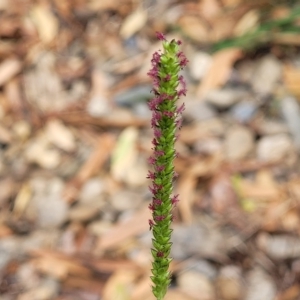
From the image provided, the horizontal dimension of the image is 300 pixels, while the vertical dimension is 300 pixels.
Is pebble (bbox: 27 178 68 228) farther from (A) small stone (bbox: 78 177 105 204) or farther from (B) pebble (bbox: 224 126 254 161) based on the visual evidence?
(B) pebble (bbox: 224 126 254 161)

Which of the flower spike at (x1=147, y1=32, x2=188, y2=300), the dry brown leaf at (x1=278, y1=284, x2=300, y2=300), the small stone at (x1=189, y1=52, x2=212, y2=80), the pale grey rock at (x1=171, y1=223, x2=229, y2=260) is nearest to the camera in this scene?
the flower spike at (x1=147, y1=32, x2=188, y2=300)

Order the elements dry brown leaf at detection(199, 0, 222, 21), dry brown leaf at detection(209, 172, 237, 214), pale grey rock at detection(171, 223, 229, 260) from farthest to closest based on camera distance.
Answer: dry brown leaf at detection(199, 0, 222, 21) < dry brown leaf at detection(209, 172, 237, 214) < pale grey rock at detection(171, 223, 229, 260)

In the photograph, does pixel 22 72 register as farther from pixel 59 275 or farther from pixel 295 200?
pixel 295 200

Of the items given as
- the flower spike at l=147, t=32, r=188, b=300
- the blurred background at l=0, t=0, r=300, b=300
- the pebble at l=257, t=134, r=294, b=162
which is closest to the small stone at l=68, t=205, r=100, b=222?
the blurred background at l=0, t=0, r=300, b=300

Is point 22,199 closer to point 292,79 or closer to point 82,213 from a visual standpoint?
point 82,213

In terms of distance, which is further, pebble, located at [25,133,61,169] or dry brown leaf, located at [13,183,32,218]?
pebble, located at [25,133,61,169]

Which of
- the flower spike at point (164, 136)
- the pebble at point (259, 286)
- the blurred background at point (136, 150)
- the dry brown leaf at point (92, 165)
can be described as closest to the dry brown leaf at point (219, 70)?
the blurred background at point (136, 150)

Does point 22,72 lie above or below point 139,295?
above

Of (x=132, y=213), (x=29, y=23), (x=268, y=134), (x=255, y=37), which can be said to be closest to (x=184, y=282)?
(x=132, y=213)
